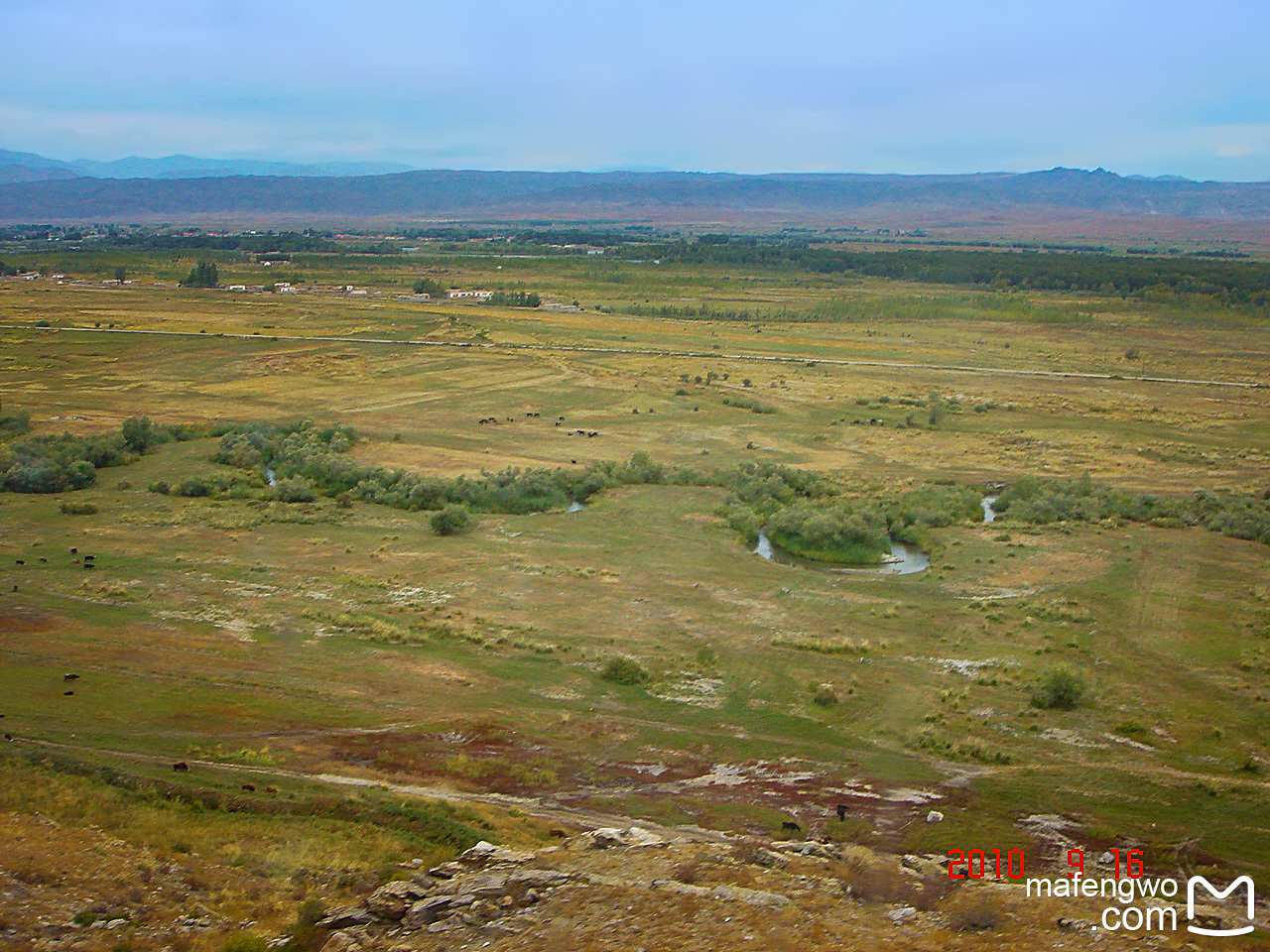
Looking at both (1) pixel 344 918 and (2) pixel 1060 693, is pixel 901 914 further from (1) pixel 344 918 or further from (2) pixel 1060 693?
(2) pixel 1060 693

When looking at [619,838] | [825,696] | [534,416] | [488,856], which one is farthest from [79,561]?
[534,416]

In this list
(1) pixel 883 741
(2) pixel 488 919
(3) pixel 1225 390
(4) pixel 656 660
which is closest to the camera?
(2) pixel 488 919

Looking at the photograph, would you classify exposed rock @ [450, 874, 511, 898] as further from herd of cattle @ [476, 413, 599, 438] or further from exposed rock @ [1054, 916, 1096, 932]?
herd of cattle @ [476, 413, 599, 438]

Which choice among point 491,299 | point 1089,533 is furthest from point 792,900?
point 491,299

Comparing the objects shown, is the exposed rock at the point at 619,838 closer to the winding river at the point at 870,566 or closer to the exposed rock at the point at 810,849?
the exposed rock at the point at 810,849

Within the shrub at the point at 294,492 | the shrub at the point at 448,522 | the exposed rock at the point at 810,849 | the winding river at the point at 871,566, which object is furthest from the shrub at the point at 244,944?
the shrub at the point at 294,492

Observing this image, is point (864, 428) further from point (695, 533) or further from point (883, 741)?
point (883, 741)
